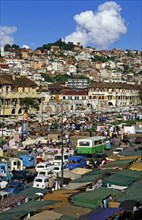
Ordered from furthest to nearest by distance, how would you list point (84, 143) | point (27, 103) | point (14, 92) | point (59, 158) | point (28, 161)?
1. point (14, 92)
2. point (27, 103)
3. point (84, 143)
4. point (28, 161)
5. point (59, 158)

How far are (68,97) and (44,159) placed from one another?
2738 inches

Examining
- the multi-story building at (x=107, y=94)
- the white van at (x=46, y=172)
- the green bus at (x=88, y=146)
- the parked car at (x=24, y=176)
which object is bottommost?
the parked car at (x=24, y=176)

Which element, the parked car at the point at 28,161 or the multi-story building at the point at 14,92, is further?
the multi-story building at the point at 14,92

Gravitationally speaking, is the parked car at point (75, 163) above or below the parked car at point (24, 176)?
above

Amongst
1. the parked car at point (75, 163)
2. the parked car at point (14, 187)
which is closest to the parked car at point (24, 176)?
the parked car at point (14, 187)

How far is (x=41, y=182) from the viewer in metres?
23.1

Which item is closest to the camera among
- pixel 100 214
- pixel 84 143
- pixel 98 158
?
pixel 100 214

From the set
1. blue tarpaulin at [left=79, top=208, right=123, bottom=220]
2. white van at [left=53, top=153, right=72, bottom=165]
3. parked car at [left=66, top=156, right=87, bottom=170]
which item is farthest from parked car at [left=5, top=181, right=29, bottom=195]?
white van at [left=53, top=153, right=72, bottom=165]

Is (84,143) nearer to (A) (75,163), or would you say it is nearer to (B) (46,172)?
(A) (75,163)

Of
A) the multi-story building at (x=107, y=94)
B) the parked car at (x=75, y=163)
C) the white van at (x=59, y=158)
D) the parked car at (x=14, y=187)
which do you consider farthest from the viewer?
the multi-story building at (x=107, y=94)

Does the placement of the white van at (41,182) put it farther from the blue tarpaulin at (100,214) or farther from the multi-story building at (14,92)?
the multi-story building at (14,92)

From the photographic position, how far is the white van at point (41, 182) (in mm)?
22922

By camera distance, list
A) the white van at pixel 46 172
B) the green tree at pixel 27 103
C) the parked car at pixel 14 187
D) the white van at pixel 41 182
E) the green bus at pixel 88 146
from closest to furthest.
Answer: the parked car at pixel 14 187 < the white van at pixel 41 182 < the white van at pixel 46 172 < the green bus at pixel 88 146 < the green tree at pixel 27 103

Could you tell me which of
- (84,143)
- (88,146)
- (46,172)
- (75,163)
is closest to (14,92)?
(84,143)
